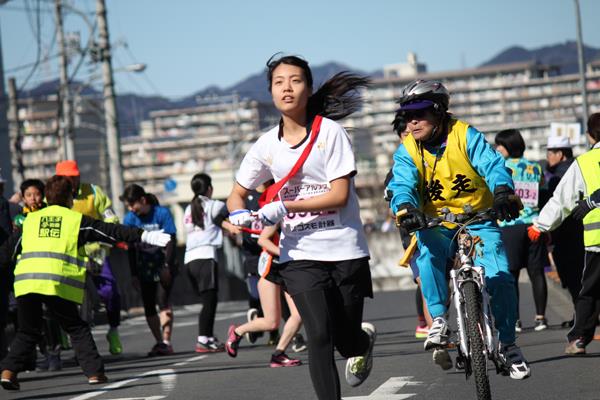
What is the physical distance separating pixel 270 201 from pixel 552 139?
7.27m

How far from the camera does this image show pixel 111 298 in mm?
13727

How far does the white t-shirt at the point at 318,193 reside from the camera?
6766 mm

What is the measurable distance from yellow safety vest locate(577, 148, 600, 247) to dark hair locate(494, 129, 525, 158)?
10.1 feet

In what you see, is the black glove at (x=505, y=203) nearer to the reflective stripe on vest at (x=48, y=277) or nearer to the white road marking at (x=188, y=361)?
the reflective stripe on vest at (x=48, y=277)

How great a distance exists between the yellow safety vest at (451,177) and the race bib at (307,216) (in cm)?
109

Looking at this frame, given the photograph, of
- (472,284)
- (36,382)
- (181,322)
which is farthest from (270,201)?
(181,322)

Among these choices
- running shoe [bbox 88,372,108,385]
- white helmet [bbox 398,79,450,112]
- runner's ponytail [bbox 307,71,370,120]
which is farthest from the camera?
running shoe [bbox 88,372,108,385]

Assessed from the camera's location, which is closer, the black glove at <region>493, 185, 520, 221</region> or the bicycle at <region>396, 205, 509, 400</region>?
the bicycle at <region>396, 205, 509, 400</region>

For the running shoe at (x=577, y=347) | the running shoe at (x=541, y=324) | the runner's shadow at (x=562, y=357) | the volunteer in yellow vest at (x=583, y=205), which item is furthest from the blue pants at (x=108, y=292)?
the volunteer in yellow vest at (x=583, y=205)

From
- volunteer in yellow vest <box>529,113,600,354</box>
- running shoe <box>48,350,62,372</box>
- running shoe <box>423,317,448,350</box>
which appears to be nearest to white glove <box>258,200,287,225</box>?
running shoe <box>423,317,448,350</box>

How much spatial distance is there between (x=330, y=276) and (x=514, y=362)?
131cm

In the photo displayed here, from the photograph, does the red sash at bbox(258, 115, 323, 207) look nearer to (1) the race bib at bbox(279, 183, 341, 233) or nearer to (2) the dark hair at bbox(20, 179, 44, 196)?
(1) the race bib at bbox(279, 183, 341, 233)

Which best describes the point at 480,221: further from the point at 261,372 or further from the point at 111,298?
the point at 111,298

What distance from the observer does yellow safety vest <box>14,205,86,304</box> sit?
10664 mm
